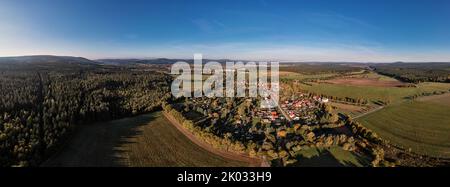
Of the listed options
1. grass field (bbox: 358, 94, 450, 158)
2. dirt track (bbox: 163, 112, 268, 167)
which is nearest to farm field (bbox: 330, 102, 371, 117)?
grass field (bbox: 358, 94, 450, 158)

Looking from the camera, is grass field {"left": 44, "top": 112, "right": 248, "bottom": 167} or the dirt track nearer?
the dirt track

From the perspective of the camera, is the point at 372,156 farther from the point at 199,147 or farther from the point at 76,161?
the point at 76,161

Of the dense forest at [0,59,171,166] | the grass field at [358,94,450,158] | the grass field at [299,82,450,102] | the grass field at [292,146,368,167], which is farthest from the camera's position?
the grass field at [299,82,450,102]

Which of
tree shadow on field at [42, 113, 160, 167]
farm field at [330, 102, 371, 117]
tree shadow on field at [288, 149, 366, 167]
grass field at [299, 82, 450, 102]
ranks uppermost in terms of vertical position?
grass field at [299, 82, 450, 102]

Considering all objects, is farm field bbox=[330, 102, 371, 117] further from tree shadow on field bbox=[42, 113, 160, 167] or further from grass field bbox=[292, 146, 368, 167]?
tree shadow on field bbox=[42, 113, 160, 167]

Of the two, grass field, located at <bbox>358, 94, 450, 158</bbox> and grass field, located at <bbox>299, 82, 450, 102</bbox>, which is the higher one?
grass field, located at <bbox>299, 82, 450, 102</bbox>

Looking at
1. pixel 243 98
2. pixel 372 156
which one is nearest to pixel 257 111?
pixel 243 98

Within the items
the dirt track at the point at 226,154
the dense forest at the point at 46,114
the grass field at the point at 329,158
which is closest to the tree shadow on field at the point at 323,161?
the grass field at the point at 329,158

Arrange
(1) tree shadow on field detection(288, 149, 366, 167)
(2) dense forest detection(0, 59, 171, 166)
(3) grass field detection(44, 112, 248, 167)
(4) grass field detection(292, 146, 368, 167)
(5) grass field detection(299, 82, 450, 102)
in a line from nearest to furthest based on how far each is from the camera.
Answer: (1) tree shadow on field detection(288, 149, 366, 167) → (4) grass field detection(292, 146, 368, 167) → (2) dense forest detection(0, 59, 171, 166) → (3) grass field detection(44, 112, 248, 167) → (5) grass field detection(299, 82, 450, 102)
